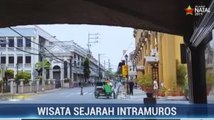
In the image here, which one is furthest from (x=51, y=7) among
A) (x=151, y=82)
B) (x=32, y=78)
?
(x=151, y=82)

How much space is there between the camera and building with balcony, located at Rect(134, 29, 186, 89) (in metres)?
2.94

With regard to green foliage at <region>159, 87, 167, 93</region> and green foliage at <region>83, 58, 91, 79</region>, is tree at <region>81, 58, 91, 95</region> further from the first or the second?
green foliage at <region>159, 87, 167, 93</region>

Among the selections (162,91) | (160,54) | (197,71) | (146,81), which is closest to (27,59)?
(146,81)

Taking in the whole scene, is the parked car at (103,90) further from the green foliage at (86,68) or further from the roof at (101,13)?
the roof at (101,13)

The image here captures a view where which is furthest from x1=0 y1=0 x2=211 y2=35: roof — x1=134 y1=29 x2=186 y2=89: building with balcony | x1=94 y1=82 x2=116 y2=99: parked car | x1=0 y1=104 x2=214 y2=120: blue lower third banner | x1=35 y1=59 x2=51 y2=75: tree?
x1=0 y1=104 x2=214 y2=120: blue lower third banner

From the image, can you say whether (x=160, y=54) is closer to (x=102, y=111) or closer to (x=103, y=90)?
(x=103, y=90)

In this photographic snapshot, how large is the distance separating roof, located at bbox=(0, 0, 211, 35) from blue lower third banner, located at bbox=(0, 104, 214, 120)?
1.08 meters

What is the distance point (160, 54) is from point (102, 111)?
1272 millimetres

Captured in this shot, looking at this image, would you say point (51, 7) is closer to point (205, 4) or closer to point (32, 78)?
point (32, 78)

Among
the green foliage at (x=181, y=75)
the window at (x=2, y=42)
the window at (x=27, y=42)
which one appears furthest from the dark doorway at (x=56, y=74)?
the green foliage at (x=181, y=75)

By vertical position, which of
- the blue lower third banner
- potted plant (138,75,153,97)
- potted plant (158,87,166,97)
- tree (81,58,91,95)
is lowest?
the blue lower third banner

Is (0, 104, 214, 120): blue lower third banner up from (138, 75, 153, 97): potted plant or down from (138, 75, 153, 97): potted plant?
down

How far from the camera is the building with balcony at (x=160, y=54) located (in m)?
2.94

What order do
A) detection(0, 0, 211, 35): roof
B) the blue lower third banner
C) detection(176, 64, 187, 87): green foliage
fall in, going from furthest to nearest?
detection(0, 0, 211, 35): roof < detection(176, 64, 187, 87): green foliage < the blue lower third banner
